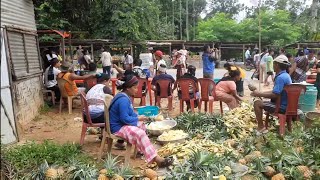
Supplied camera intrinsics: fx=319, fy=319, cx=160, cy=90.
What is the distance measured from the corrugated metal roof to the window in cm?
19

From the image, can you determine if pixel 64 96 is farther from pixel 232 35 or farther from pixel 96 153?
pixel 232 35

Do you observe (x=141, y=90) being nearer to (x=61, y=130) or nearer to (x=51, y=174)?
(x=61, y=130)

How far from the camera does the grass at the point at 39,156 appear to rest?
4.21 m

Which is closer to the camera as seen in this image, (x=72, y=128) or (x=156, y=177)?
(x=156, y=177)

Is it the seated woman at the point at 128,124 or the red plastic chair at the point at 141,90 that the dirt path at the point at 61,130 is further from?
the red plastic chair at the point at 141,90

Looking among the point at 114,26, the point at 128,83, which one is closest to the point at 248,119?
the point at 128,83

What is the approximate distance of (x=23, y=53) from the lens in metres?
7.49

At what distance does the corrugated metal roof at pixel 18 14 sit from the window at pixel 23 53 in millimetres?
191

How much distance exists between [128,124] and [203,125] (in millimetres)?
2049

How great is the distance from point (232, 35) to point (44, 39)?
1978 centimetres

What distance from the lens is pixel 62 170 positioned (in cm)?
402

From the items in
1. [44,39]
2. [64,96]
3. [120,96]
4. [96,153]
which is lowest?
[96,153]

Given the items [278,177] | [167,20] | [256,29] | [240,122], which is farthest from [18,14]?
[167,20]

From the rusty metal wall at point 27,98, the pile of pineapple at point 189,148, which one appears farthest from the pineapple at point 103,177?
the rusty metal wall at point 27,98
